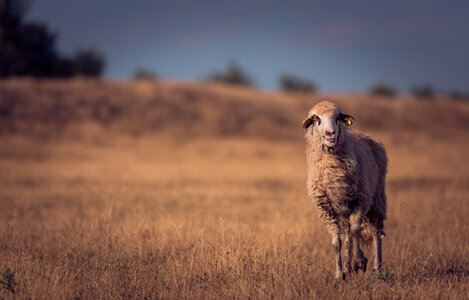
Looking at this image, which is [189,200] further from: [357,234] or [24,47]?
[24,47]

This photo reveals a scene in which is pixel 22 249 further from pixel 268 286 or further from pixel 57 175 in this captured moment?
pixel 57 175

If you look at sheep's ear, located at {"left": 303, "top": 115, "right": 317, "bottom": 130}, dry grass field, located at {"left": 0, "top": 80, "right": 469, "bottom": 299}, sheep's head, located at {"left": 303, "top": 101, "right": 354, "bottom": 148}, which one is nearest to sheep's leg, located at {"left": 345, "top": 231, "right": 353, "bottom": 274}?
dry grass field, located at {"left": 0, "top": 80, "right": 469, "bottom": 299}

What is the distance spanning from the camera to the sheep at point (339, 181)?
17.0 feet

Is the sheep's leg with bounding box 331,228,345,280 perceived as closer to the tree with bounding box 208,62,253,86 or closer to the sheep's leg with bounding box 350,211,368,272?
the sheep's leg with bounding box 350,211,368,272

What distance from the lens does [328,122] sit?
5113 millimetres

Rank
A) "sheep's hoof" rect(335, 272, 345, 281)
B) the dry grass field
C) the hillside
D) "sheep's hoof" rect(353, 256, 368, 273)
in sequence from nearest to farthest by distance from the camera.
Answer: the dry grass field
"sheep's hoof" rect(335, 272, 345, 281)
"sheep's hoof" rect(353, 256, 368, 273)
the hillside

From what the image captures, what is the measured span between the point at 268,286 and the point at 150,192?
8.47 m

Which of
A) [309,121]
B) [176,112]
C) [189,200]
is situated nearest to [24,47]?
[176,112]

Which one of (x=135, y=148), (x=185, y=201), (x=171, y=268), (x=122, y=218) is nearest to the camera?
(x=171, y=268)

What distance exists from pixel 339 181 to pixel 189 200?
664 cm

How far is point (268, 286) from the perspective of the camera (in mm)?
4715

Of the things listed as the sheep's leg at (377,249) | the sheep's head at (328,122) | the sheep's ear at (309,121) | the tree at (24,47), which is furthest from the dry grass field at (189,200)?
the tree at (24,47)

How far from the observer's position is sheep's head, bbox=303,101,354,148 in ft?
16.8

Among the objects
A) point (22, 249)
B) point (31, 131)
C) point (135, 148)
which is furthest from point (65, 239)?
point (31, 131)
